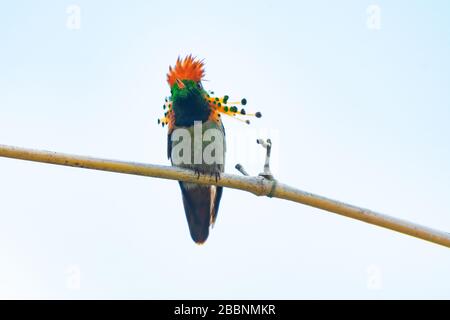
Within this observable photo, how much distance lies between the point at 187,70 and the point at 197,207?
6.33 feet

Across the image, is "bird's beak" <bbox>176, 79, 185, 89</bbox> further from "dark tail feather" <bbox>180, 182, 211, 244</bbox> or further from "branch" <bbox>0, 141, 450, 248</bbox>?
"branch" <bbox>0, 141, 450, 248</bbox>

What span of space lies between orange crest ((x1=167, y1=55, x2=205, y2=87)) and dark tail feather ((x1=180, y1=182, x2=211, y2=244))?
1.51 m

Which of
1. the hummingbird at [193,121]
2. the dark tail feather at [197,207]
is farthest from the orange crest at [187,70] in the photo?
the dark tail feather at [197,207]

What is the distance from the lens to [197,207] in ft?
31.1

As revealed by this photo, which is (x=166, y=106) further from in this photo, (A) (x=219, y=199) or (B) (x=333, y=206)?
(B) (x=333, y=206)

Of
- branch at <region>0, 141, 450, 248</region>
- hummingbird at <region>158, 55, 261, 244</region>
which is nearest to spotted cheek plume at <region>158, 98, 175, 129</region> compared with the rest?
hummingbird at <region>158, 55, 261, 244</region>

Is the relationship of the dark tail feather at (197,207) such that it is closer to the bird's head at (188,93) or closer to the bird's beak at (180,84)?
the bird's head at (188,93)

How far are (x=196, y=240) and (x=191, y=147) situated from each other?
1.29m

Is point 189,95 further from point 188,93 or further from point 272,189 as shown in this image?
point 272,189

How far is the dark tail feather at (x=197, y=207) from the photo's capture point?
9.30m

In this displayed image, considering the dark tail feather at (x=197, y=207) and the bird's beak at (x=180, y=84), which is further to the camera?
the dark tail feather at (x=197, y=207)

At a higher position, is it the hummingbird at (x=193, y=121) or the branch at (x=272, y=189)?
the hummingbird at (x=193, y=121)

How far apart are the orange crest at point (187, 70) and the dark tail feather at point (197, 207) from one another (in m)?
1.51

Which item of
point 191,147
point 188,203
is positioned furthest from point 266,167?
point 188,203
